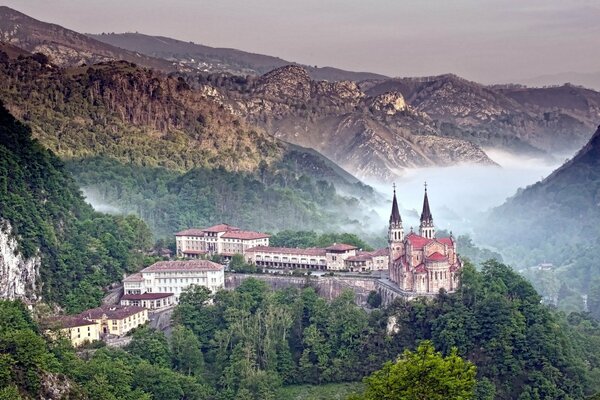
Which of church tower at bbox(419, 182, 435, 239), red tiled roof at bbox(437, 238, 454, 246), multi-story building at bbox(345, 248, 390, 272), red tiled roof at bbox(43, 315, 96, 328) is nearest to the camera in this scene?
red tiled roof at bbox(43, 315, 96, 328)

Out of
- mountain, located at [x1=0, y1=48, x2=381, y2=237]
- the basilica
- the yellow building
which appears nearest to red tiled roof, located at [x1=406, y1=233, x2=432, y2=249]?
the basilica

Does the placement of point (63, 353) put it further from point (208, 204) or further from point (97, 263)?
point (208, 204)

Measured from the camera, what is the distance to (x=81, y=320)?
81938 millimetres

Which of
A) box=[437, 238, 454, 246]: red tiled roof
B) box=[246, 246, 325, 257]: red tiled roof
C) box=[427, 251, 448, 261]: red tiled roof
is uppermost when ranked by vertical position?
box=[437, 238, 454, 246]: red tiled roof

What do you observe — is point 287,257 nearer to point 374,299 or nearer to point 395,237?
point 395,237

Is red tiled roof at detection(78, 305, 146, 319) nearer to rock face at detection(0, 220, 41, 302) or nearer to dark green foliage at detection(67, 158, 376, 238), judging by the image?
rock face at detection(0, 220, 41, 302)

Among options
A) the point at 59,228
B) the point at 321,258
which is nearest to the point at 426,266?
the point at 321,258

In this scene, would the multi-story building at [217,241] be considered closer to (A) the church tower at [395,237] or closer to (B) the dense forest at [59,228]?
(B) the dense forest at [59,228]

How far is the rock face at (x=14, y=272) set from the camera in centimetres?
8436

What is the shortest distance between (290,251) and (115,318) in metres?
24.3

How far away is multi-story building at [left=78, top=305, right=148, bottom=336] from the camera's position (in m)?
83.8

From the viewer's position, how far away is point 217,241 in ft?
360

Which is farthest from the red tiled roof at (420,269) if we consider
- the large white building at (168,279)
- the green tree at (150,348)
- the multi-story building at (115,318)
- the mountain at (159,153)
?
the mountain at (159,153)

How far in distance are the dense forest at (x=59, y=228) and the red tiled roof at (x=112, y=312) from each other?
10.8 feet
